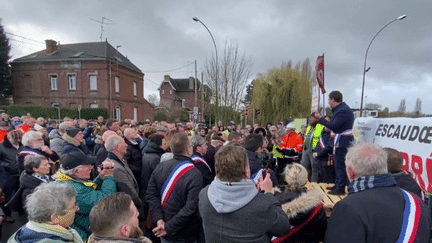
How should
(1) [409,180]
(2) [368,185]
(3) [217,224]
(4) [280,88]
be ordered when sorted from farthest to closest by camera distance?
(4) [280,88], (1) [409,180], (3) [217,224], (2) [368,185]

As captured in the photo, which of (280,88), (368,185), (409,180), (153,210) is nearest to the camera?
(368,185)

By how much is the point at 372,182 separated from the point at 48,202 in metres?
2.26

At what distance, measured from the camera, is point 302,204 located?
198cm

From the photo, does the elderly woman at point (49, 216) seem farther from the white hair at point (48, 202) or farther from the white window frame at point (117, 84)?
the white window frame at point (117, 84)

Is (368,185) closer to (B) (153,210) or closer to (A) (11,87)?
(B) (153,210)

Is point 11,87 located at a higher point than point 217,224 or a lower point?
higher

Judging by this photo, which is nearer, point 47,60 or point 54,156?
point 54,156

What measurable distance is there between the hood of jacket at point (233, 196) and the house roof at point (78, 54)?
30.9 meters

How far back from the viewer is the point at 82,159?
2.52 meters

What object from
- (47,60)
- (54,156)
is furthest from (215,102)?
(47,60)

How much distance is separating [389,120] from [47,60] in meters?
34.6

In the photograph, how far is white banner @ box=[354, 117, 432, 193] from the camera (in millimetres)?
2967

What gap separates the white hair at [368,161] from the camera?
177 centimetres

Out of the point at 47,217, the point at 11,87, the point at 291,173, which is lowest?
the point at 47,217
